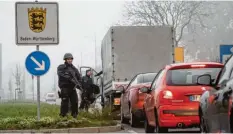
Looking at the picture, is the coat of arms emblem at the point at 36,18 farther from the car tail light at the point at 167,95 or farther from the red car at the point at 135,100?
the car tail light at the point at 167,95

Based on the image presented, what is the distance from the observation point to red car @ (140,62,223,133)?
1127cm

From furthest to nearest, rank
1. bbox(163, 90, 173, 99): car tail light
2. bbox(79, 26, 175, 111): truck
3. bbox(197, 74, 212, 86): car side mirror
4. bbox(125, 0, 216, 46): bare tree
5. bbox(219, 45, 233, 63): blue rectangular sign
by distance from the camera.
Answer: bbox(125, 0, 216, 46): bare tree < bbox(79, 26, 175, 111): truck < bbox(219, 45, 233, 63): blue rectangular sign < bbox(163, 90, 173, 99): car tail light < bbox(197, 74, 212, 86): car side mirror

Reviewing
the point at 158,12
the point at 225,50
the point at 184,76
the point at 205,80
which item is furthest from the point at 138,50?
the point at 158,12

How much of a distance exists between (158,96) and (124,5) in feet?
174

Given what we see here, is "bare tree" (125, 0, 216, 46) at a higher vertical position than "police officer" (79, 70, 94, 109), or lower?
higher

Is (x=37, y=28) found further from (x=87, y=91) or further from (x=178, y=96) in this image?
(x=87, y=91)

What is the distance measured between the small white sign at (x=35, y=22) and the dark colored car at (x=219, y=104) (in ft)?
24.6

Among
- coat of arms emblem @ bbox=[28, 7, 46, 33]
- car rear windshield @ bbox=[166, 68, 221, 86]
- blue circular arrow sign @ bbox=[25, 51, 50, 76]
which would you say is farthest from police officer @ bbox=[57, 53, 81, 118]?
car rear windshield @ bbox=[166, 68, 221, 86]

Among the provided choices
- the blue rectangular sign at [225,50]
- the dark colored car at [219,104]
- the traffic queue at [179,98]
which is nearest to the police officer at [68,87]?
the traffic queue at [179,98]

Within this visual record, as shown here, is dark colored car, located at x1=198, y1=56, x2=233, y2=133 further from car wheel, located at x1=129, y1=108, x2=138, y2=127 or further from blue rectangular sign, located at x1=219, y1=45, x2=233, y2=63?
blue rectangular sign, located at x1=219, y1=45, x2=233, y2=63

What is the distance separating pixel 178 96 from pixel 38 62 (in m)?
5.60

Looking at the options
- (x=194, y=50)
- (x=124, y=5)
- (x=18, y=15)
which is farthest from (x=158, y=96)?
(x=194, y=50)

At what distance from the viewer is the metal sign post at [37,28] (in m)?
15.6

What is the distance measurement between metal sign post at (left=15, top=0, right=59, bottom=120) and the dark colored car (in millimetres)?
7473
